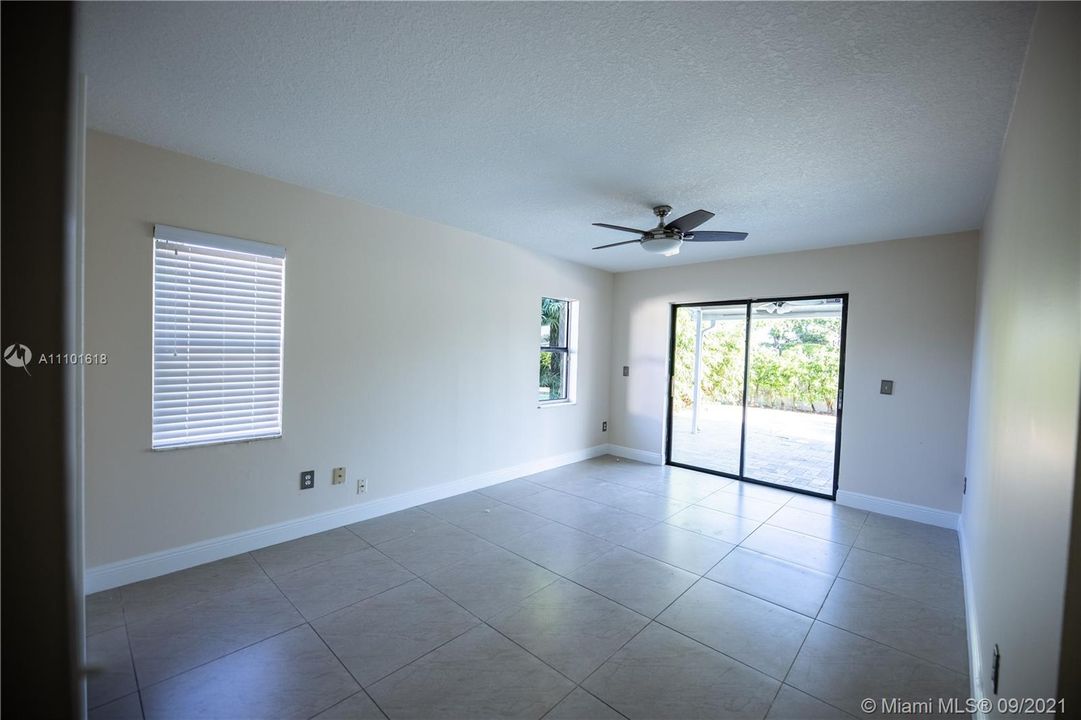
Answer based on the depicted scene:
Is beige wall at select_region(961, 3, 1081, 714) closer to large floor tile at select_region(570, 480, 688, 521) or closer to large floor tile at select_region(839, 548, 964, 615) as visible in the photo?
large floor tile at select_region(839, 548, 964, 615)

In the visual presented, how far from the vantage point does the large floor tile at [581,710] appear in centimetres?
171

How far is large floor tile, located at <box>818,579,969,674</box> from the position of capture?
2.15 metres

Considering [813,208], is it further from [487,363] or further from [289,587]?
[289,587]

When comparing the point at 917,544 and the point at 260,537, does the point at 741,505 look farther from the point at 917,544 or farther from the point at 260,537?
the point at 260,537

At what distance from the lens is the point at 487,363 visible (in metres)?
4.51

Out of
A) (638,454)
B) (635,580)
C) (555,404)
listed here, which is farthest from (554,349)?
(635,580)

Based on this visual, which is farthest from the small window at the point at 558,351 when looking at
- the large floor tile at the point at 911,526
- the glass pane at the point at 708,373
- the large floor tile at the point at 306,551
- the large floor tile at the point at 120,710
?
the large floor tile at the point at 120,710

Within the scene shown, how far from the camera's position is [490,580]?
2725mm

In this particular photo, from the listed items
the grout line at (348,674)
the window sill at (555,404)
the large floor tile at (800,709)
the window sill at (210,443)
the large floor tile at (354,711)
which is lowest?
the grout line at (348,674)

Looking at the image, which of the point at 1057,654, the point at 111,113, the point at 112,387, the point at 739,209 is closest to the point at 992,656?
the point at 1057,654

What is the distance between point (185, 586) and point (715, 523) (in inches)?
146

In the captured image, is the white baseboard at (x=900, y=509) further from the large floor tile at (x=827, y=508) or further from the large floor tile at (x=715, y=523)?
the large floor tile at (x=715, y=523)

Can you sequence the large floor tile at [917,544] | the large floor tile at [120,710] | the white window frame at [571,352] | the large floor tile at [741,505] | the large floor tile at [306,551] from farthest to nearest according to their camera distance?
the white window frame at [571,352] < the large floor tile at [741,505] < the large floor tile at [917,544] < the large floor tile at [306,551] < the large floor tile at [120,710]

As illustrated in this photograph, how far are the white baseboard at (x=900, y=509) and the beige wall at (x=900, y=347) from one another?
5 cm
